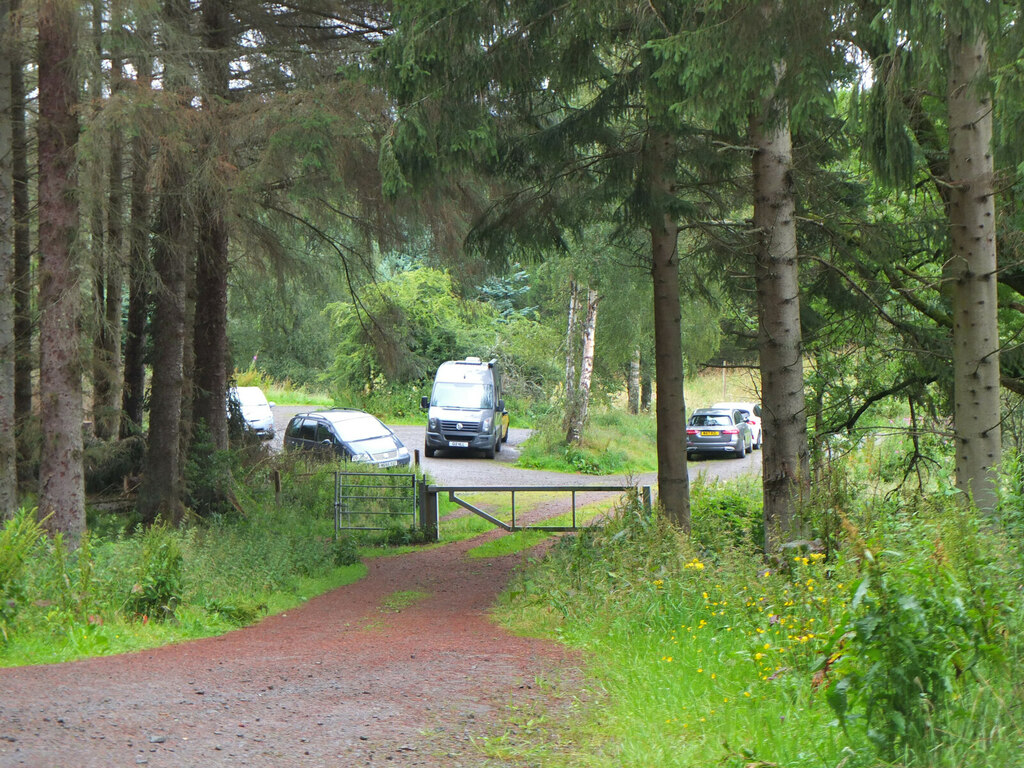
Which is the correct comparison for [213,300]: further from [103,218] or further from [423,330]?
[423,330]

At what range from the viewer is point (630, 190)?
429 inches

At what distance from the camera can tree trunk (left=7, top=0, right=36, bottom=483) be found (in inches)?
527

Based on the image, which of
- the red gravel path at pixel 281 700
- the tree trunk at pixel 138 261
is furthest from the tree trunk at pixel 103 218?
the red gravel path at pixel 281 700

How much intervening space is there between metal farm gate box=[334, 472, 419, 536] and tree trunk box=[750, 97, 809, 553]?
8.83 meters

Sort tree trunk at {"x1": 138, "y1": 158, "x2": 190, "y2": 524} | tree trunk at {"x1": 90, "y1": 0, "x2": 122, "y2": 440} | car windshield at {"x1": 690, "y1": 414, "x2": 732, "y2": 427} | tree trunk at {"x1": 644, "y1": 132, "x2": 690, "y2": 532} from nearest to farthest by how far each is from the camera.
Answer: tree trunk at {"x1": 90, "y1": 0, "x2": 122, "y2": 440}
tree trunk at {"x1": 644, "y1": 132, "x2": 690, "y2": 532}
tree trunk at {"x1": 138, "y1": 158, "x2": 190, "y2": 524}
car windshield at {"x1": 690, "y1": 414, "x2": 732, "y2": 427}

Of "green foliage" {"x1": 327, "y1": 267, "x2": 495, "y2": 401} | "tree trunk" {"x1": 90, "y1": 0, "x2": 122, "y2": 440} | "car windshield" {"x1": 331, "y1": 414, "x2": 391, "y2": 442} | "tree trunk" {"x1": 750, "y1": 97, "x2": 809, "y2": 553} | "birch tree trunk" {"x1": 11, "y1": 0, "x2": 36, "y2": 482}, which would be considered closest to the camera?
"tree trunk" {"x1": 750, "y1": 97, "x2": 809, "y2": 553}

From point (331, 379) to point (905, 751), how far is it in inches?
1669

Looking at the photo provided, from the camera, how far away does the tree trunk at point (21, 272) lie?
43.9ft

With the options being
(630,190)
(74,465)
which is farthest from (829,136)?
(74,465)

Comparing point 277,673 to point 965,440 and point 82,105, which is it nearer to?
point 965,440

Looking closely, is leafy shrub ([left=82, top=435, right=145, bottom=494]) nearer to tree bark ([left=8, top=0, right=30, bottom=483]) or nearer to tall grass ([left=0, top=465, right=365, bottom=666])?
tree bark ([left=8, top=0, right=30, bottom=483])

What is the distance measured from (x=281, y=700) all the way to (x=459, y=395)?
23.2m

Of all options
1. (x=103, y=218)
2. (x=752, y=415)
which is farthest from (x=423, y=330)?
(x=103, y=218)

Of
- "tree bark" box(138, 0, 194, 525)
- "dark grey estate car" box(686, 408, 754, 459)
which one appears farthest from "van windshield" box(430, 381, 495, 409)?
"tree bark" box(138, 0, 194, 525)
